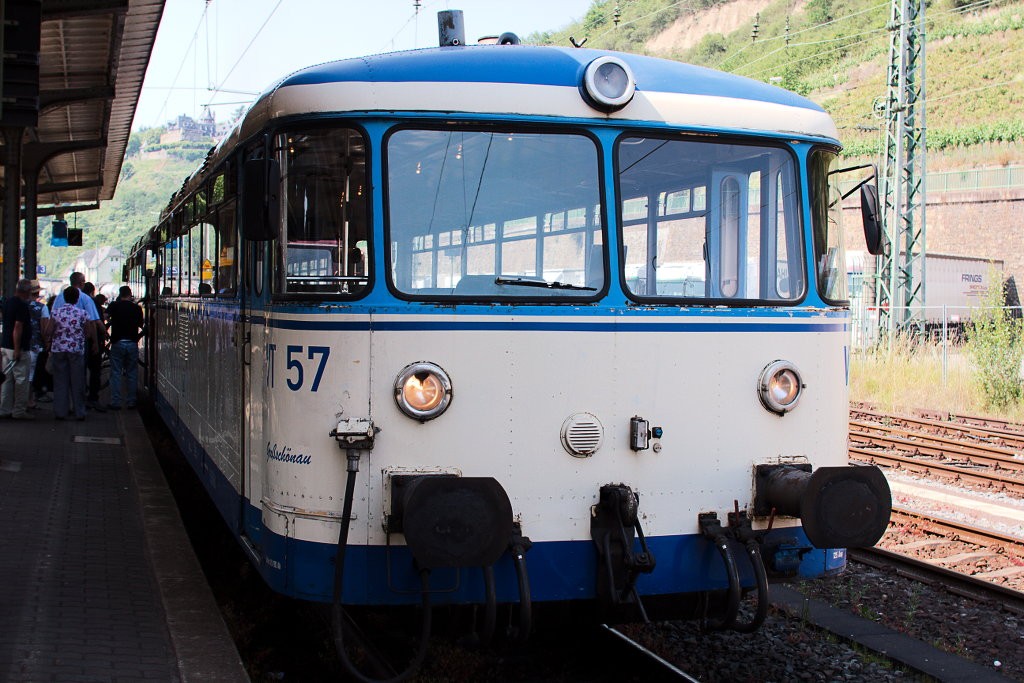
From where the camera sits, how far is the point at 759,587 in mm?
5180

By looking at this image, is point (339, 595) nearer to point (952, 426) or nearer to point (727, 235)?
point (727, 235)

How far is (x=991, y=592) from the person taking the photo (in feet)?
24.3

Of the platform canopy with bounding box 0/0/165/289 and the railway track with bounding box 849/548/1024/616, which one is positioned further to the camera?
the platform canopy with bounding box 0/0/165/289

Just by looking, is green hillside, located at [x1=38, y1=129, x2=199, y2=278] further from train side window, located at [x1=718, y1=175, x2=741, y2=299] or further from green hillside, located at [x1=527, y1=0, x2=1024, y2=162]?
train side window, located at [x1=718, y1=175, x2=741, y2=299]

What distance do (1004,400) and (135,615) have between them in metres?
14.6

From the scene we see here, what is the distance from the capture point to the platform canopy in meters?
13.4

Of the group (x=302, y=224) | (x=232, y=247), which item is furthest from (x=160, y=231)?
(x=302, y=224)

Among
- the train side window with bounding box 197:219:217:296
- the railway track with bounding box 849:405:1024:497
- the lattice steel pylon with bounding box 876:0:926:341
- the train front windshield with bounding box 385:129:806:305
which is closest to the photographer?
the train front windshield with bounding box 385:129:806:305

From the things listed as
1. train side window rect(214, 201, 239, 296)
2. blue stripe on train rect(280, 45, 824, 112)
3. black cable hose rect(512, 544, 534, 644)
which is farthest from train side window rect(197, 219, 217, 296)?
black cable hose rect(512, 544, 534, 644)

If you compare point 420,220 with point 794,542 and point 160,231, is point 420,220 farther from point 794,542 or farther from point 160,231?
point 160,231

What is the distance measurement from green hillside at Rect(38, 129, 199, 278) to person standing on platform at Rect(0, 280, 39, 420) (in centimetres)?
6454

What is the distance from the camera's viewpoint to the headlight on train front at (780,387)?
5.50m

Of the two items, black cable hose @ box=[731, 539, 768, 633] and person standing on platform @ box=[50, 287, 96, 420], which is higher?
person standing on platform @ box=[50, 287, 96, 420]

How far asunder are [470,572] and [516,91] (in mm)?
2137
